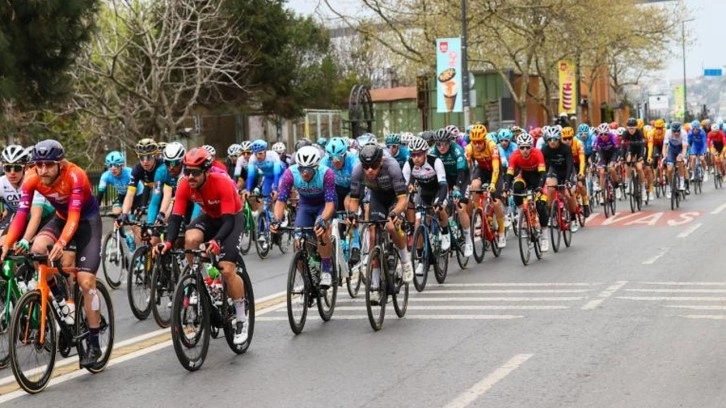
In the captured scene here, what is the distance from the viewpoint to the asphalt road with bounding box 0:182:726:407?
8477mm

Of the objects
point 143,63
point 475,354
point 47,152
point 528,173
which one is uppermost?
point 143,63

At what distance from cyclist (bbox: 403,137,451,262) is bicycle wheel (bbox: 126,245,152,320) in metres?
3.33

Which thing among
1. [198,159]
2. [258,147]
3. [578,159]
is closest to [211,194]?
[198,159]

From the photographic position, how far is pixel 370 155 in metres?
12.4

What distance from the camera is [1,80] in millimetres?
21016

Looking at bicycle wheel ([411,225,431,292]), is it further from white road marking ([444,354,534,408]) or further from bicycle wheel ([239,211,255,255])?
bicycle wheel ([239,211,255,255])

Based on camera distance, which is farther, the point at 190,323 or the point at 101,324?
the point at 101,324

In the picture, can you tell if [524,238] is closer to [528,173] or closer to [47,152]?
[528,173]

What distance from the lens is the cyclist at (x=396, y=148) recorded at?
17.7 metres

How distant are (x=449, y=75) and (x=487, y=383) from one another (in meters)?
29.9

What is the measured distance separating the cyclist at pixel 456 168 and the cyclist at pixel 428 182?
0.42 meters

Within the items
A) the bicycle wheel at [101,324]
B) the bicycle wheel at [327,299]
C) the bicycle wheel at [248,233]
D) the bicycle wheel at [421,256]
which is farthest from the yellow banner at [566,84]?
the bicycle wheel at [101,324]

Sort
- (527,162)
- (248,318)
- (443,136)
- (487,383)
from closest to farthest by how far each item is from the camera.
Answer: (487,383)
(248,318)
(443,136)
(527,162)

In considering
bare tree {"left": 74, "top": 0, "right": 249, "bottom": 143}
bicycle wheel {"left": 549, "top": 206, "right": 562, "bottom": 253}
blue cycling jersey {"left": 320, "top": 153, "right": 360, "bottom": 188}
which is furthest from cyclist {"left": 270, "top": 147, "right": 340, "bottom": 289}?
bare tree {"left": 74, "top": 0, "right": 249, "bottom": 143}
